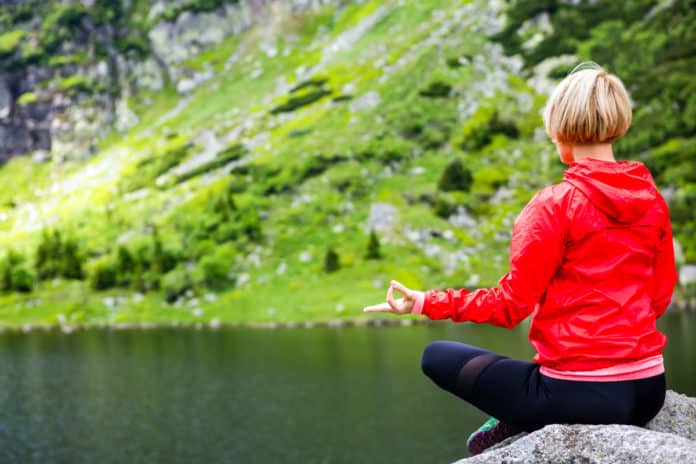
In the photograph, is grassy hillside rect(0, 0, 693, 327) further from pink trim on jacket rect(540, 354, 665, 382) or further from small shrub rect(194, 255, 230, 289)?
pink trim on jacket rect(540, 354, 665, 382)

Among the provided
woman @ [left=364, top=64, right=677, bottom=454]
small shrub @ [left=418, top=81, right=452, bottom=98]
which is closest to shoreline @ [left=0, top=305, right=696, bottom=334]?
small shrub @ [left=418, top=81, right=452, bottom=98]

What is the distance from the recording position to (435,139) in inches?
4213

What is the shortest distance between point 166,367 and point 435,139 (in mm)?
68244

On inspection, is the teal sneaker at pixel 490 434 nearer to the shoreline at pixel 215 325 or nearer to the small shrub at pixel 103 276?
the shoreline at pixel 215 325

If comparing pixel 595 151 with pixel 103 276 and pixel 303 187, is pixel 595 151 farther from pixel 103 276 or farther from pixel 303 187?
pixel 303 187

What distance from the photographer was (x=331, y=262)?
8344cm

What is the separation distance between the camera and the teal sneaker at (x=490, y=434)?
7.07m

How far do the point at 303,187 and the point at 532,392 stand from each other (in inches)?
3862

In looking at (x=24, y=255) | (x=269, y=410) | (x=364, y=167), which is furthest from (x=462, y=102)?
(x=269, y=410)

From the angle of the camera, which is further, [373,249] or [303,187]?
[303,187]

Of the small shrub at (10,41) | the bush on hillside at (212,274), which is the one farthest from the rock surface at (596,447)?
the small shrub at (10,41)

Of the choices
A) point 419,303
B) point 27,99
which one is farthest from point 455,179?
point 27,99

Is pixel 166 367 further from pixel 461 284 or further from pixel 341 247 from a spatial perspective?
pixel 341 247

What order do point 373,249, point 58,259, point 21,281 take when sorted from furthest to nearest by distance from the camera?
point 58,259 < point 21,281 < point 373,249
